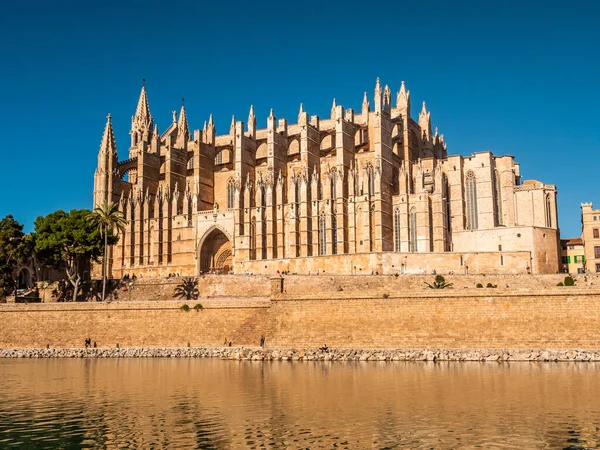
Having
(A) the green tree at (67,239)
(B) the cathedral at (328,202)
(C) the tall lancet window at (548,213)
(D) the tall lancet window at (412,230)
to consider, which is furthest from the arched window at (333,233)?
(A) the green tree at (67,239)

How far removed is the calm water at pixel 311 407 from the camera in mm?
14398

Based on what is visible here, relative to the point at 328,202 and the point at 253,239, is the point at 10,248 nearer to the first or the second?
the point at 253,239

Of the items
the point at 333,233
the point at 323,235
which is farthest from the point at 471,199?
the point at 323,235

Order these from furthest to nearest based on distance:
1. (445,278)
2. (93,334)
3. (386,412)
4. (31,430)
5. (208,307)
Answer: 1. (445,278)
2. (93,334)
3. (208,307)
4. (386,412)
5. (31,430)

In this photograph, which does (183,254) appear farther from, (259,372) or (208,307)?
(259,372)

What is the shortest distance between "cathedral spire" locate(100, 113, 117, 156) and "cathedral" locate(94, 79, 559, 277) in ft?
0.37

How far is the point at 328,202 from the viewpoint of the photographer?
165ft

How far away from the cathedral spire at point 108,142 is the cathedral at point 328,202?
114 mm

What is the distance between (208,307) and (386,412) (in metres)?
20.3

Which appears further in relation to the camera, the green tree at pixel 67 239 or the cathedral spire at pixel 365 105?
the cathedral spire at pixel 365 105

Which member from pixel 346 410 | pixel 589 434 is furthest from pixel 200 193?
pixel 589 434

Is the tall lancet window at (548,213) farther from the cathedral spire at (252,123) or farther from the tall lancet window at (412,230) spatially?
the cathedral spire at (252,123)

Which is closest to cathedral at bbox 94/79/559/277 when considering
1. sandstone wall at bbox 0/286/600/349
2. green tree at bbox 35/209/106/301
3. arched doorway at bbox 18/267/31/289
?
green tree at bbox 35/209/106/301

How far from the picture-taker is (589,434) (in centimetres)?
1421
